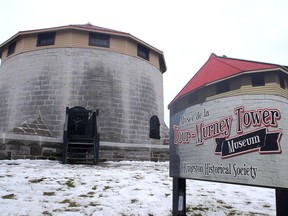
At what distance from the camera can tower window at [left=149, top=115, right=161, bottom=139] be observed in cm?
1612

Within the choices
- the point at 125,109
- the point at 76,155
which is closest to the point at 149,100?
the point at 125,109

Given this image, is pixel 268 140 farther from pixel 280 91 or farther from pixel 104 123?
pixel 104 123

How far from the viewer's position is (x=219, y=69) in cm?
315

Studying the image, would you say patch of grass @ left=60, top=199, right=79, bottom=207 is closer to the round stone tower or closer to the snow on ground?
the snow on ground

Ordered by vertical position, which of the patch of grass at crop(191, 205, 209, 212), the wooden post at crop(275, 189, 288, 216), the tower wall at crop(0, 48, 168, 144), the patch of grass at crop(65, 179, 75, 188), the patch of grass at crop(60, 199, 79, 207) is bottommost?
the patch of grass at crop(191, 205, 209, 212)

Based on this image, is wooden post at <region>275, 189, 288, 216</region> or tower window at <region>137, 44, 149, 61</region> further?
tower window at <region>137, 44, 149, 61</region>

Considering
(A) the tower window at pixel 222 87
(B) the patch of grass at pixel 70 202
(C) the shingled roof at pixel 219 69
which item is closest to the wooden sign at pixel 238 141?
(A) the tower window at pixel 222 87

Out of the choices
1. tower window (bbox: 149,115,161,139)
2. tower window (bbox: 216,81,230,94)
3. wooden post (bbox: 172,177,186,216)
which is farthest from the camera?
tower window (bbox: 149,115,161,139)

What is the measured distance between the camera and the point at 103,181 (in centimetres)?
618

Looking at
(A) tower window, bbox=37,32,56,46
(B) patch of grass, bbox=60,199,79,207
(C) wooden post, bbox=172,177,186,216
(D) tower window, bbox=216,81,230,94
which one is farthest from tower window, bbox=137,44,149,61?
(D) tower window, bbox=216,81,230,94

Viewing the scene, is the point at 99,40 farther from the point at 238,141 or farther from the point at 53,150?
the point at 238,141

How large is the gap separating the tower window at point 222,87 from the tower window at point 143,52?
14086 mm

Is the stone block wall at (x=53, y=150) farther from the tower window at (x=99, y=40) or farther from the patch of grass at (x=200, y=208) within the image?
the patch of grass at (x=200, y=208)

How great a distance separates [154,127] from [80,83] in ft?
17.7
